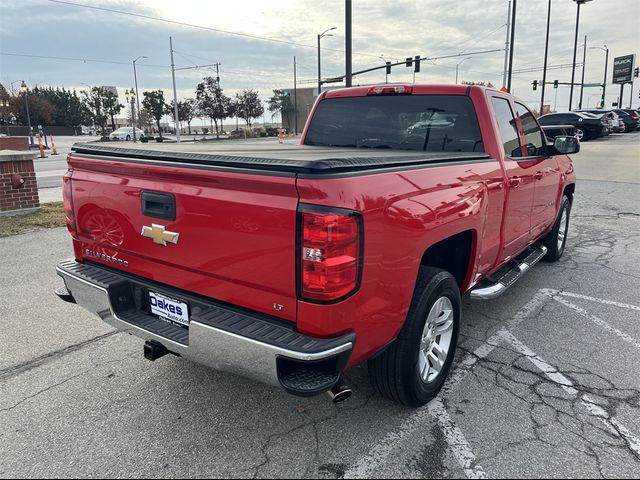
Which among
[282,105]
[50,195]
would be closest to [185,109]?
[282,105]

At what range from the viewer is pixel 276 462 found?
248 centimetres

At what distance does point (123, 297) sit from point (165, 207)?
0.70 m

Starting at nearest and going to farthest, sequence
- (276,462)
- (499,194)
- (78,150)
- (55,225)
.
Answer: (276,462), (78,150), (499,194), (55,225)

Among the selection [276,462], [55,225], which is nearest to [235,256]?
[276,462]

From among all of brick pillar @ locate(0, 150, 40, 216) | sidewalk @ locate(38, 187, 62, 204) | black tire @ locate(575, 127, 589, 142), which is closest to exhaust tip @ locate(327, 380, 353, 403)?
brick pillar @ locate(0, 150, 40, 216)

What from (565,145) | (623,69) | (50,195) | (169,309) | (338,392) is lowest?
(50,195)

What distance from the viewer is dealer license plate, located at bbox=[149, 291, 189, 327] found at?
262 centimetres

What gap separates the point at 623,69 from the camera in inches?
2714

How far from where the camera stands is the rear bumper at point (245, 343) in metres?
2.16

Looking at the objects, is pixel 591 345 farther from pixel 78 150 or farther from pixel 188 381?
pixel 78 150

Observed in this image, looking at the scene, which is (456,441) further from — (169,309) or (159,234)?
(159,234)

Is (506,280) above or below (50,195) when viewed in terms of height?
above

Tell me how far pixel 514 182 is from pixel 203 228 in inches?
106

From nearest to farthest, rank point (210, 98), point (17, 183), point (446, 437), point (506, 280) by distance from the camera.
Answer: point (446, 437) → point (506, 280) → point (17, 183) → point (210, 98)
